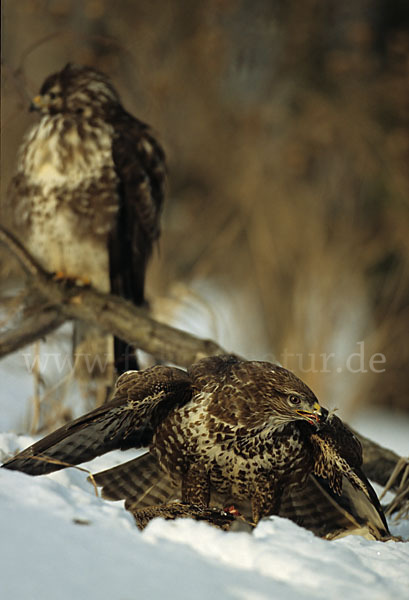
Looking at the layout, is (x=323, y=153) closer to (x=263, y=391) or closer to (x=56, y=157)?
(x=56, y=157)

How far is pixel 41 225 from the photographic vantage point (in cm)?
443

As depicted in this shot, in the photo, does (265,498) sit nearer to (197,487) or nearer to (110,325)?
(197,487)

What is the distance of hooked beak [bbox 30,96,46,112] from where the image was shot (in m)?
4.43

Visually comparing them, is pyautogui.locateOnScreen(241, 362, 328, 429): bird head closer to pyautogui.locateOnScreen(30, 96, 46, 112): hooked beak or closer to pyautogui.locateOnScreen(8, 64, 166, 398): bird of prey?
pyautogui.locateOnScreen(8, 64, 166, 398): bird of prey

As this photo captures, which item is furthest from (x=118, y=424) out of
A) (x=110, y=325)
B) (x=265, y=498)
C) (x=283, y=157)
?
(x=283, y=157)

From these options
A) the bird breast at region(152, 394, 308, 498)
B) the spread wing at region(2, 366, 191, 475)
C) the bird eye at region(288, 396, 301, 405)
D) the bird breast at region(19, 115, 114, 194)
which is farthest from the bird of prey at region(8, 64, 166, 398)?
the bird eye at region(288, 396, 301, 405)

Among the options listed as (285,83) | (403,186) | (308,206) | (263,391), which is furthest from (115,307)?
(285,83)

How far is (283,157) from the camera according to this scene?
7.66 metres

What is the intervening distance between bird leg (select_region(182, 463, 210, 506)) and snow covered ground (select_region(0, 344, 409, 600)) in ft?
1.47

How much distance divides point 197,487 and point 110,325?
151 centimetres

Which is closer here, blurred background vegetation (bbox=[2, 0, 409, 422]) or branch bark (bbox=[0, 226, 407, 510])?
branch bark (bbox=[0, 226, 407, 510])

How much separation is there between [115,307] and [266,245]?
3.42m

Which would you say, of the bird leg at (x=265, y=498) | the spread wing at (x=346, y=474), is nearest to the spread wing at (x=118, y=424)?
the bird leg at (x=265, y=498)

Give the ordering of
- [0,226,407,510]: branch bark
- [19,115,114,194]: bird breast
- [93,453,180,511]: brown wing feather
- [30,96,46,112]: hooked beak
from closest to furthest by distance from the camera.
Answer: [93,453,180,511]: brown wing feather → [0,226,407,510]: branch bark → [19,115,114,194]: bird breast → [30,96,46,112]: hooked beak
